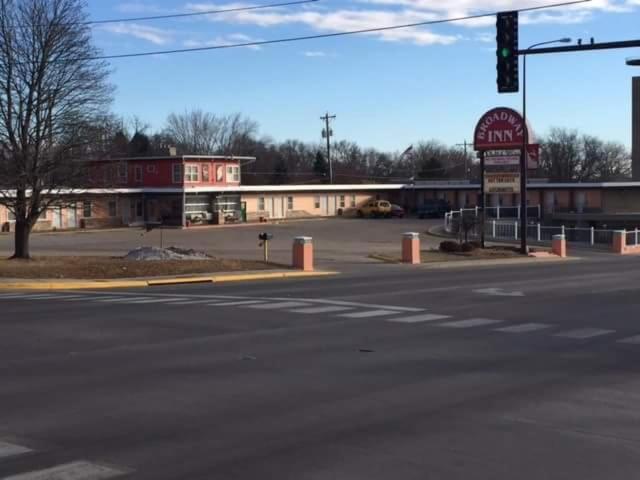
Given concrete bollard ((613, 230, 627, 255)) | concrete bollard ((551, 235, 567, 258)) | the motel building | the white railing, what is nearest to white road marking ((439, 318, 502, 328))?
concrete bollard ((551, 235, 567, 258))

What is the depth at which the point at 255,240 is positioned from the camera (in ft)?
181

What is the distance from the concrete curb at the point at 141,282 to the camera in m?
25.5

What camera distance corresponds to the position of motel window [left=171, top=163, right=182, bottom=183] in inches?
2808

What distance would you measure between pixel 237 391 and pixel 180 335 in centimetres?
482

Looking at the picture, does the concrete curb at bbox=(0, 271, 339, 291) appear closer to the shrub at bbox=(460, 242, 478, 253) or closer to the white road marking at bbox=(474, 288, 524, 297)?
the white road marking at bbox=(474, 288, 524, 297)

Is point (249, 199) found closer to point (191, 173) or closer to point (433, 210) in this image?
point (191, 173)

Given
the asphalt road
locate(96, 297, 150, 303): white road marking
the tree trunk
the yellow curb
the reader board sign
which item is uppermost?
the reader board sign

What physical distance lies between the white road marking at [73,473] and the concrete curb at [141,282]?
63.7 ft

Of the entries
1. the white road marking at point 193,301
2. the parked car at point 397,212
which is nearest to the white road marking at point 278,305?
the white road marking at point 193,301

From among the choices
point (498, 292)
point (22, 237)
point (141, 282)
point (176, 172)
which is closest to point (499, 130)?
point (498, 292)

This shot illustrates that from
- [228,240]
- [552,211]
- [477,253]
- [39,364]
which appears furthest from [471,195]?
[39,364]

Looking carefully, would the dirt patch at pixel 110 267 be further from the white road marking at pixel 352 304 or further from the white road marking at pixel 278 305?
the white road marking at pixel 278 305

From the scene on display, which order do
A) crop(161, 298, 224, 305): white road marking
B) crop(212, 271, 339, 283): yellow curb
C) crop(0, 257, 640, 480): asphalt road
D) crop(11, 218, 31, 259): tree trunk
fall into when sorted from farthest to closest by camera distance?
crop(11, 218, 31, 259): tree trunk, crop(212, 271, 339, 283): yellow curb, crop(161, 298, 224, 305): white road marking, crop(0, 257, 640, 480): asphalt road

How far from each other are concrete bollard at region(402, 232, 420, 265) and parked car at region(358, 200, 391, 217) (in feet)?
147
